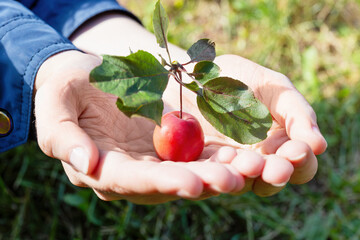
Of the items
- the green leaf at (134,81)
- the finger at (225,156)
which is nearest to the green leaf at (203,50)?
the green leaf at (134,81)

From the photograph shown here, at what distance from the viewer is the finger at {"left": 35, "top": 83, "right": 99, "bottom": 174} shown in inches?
40.3

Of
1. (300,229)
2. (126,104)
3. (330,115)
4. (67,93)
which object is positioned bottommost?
(300,229)

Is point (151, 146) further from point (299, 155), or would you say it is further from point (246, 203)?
point (246, 203)

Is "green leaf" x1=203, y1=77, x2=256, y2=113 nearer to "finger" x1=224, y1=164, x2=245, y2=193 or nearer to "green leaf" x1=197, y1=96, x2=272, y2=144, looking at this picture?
"green leaf" x1=197, y1=96, x2=272, y2=144

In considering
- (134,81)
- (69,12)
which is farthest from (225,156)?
(69,12)

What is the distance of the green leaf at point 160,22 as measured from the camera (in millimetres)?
1168

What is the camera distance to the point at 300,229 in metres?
1.92

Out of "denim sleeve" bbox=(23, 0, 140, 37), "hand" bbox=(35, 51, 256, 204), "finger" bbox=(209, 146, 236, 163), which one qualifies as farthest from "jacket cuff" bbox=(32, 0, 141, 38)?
"finger" bbox=(209, 146, 236, 163)

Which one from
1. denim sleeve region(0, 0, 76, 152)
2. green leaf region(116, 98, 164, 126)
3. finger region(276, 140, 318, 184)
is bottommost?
denim sleeve region(0, 0, 76, 152)

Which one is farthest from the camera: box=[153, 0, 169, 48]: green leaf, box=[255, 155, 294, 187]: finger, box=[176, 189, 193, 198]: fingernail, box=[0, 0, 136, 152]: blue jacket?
box=[0, 0, 136, 152]: blue jacket

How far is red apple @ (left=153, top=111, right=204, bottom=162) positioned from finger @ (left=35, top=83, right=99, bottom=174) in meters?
0.28

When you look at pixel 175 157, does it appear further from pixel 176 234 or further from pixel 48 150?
pixel 176 234

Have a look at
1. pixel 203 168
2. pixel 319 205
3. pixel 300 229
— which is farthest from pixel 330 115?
pixel 203 168

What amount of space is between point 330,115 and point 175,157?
1.51 meters
